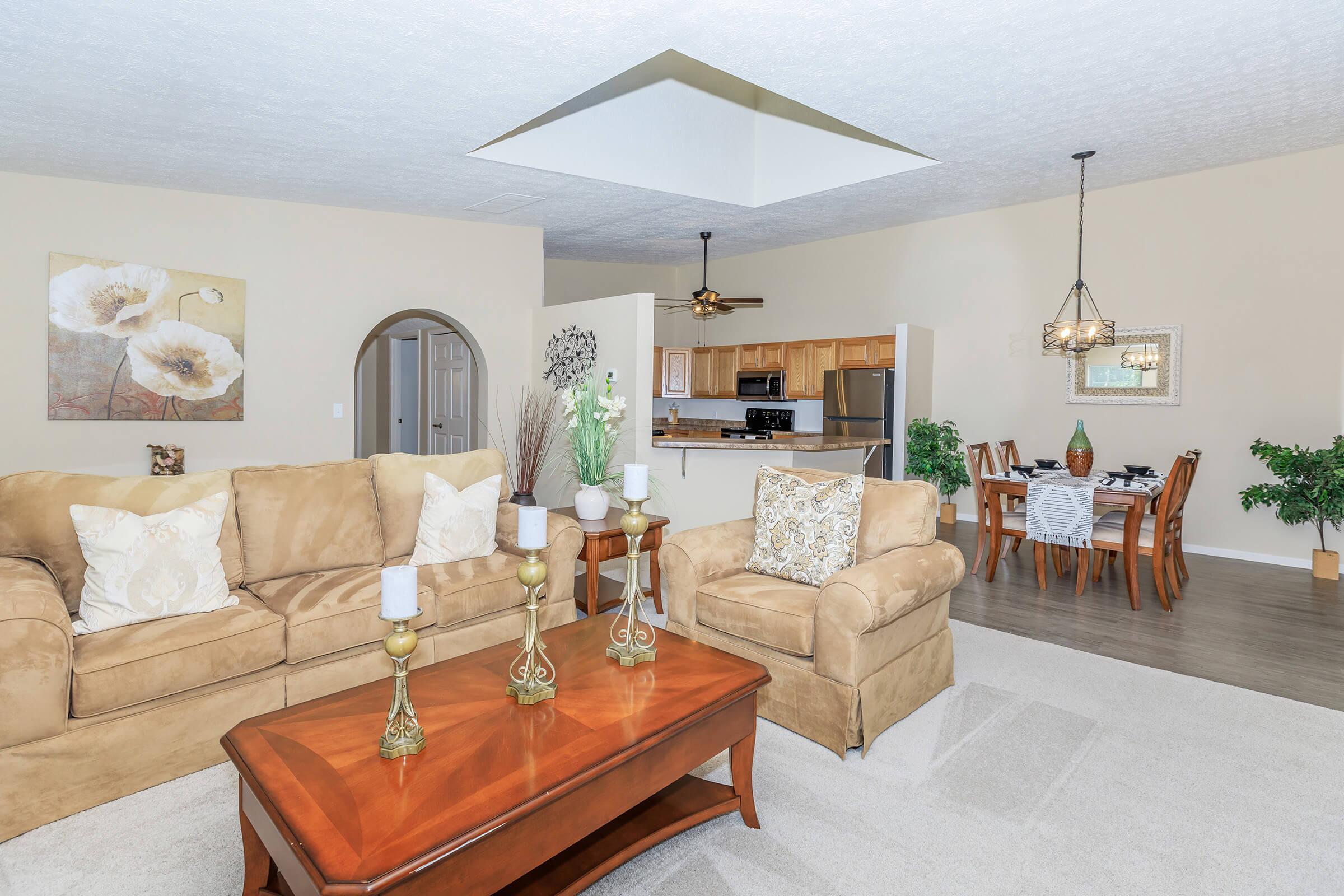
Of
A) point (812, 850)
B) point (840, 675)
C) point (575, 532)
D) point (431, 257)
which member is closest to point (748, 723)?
point (812, 850)

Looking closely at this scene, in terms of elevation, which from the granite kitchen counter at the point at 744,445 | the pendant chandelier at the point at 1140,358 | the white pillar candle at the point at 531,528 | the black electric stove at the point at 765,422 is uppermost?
the pendant chandelier at the point at 1140,358

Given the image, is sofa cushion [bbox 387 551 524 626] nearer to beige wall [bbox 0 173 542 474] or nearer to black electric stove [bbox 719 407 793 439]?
beige wall [bbox 0 173 542 474]

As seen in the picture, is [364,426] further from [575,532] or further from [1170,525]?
[1170,525]

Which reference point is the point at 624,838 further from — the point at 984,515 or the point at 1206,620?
the point at 984,515

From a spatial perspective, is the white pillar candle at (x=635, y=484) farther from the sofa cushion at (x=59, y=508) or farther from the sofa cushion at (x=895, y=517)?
the sofa cushion at (x=59, y=508)

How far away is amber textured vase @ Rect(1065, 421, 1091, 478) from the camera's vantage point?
15.9 feet

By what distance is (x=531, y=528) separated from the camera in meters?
1.84

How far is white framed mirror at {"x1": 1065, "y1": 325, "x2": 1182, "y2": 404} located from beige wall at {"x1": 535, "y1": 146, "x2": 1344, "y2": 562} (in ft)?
0.25

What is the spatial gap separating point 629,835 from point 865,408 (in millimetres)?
5774

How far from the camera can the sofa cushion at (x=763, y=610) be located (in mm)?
2607

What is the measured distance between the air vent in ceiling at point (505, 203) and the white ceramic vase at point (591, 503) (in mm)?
2603

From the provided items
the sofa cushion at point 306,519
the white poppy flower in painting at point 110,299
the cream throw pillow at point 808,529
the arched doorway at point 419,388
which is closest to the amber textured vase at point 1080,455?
the cream throw pillow at point 808,529

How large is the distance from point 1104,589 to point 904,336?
2.93 meters

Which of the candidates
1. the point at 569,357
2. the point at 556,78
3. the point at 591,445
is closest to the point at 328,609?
the point at 591,445
